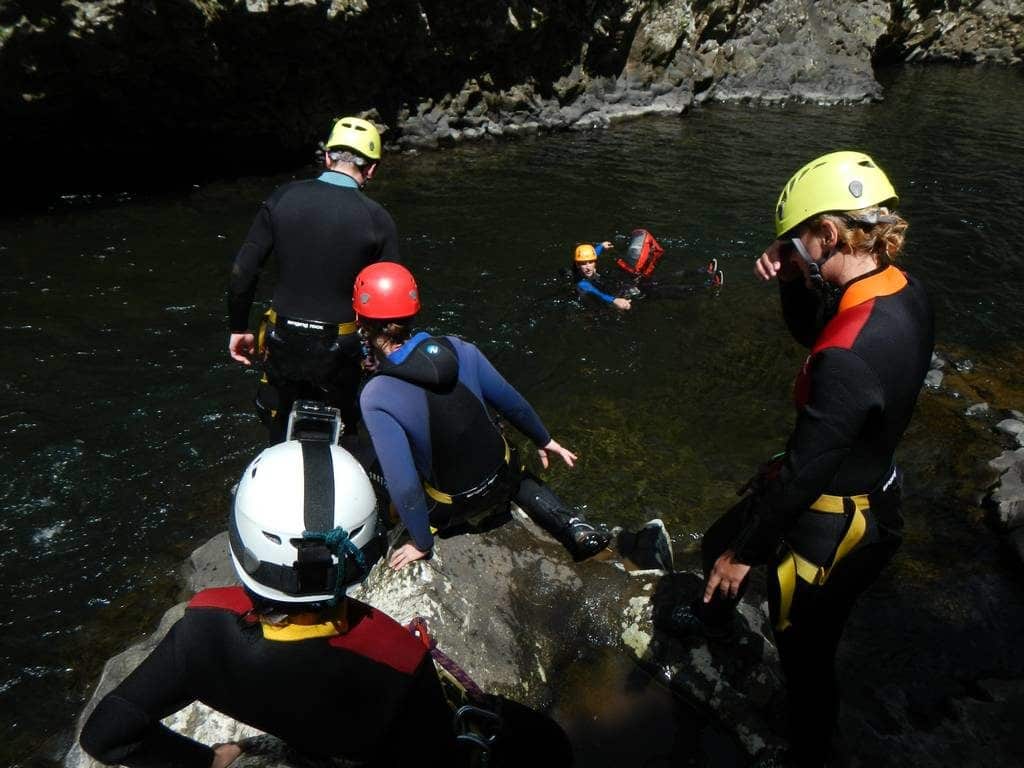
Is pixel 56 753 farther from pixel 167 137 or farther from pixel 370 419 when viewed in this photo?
pixel 167 137

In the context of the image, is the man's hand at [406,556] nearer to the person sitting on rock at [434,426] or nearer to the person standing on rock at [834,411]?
Answer: the person sitting on rock at [434,426]

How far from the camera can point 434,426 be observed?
3.98m

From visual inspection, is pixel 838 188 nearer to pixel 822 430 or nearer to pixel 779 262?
pixel 779 262

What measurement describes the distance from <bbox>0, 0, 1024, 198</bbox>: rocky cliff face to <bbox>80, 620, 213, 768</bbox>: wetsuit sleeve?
43.6 ft

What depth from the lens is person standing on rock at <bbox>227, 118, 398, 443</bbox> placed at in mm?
4656

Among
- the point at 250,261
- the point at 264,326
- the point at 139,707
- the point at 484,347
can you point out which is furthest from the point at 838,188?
the point at 484,347

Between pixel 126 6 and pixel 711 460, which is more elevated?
pixel 126 6

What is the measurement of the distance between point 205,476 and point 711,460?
207 inches

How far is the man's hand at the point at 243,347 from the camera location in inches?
207

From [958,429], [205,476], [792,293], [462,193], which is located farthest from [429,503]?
[462,193]

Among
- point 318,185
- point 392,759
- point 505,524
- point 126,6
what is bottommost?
point 505,524

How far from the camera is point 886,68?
3278cm

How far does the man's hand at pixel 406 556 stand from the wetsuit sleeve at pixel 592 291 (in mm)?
6643

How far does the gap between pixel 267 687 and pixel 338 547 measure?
497 mm
